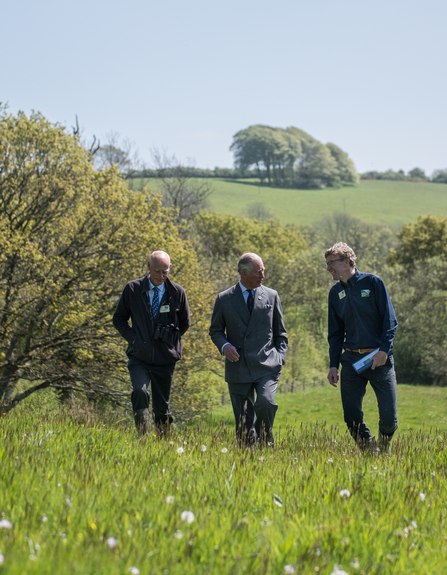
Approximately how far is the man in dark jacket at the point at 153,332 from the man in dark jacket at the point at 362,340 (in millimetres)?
1710

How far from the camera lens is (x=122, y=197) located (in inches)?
632

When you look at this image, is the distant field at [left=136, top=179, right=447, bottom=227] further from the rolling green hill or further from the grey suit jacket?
the grey suit jacket

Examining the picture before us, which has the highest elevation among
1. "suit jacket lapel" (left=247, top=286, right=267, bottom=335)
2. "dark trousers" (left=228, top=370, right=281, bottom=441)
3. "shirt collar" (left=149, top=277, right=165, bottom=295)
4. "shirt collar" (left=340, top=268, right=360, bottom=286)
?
"shirt collar" (left=340, top=268, right=360, bottom=286)

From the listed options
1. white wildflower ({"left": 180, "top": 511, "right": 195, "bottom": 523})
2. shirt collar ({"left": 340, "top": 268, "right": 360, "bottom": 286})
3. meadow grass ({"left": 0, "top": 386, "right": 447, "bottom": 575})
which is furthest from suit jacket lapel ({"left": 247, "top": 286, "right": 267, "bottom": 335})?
white wildflower ({"left": 180, "top": 511, "right": 195, "bottom": 523})

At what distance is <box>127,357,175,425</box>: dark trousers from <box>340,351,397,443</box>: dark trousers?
185 centimetres

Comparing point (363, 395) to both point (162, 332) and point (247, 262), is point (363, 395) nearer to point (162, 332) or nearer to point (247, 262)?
point (247, 262)

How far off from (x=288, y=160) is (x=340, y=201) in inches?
651

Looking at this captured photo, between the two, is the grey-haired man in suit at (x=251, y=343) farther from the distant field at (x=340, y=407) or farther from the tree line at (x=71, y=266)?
the distant field at (x=340, y=407)

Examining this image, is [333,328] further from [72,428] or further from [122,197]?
[122,197]

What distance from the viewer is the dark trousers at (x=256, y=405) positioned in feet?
Result: 17.6

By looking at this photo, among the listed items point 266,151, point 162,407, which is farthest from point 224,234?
point 266,151

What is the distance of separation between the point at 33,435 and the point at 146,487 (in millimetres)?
1439

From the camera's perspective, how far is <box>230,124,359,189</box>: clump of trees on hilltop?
100m

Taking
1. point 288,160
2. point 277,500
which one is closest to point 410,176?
point 288,160
